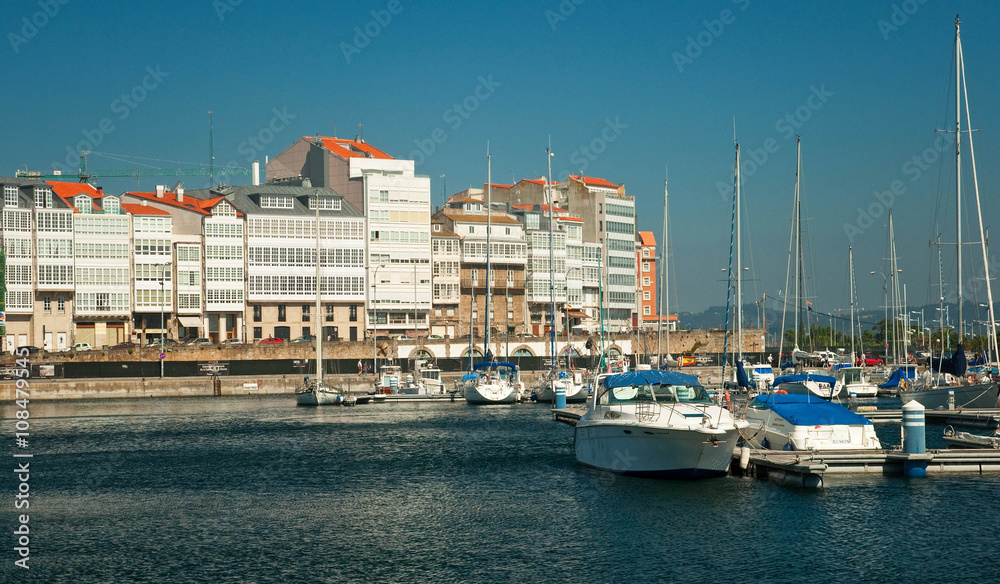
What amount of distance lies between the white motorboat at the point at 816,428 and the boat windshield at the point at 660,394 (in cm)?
358

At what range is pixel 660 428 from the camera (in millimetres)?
35812

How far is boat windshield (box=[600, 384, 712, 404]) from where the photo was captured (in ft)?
123

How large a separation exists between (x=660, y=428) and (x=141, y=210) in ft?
294

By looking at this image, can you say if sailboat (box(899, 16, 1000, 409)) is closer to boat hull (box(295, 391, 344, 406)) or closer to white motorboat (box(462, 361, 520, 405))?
white motorboat (box(462, 361, 520, 405))

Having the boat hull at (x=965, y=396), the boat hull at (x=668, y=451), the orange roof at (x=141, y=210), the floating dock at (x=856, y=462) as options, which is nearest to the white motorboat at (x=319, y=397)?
the orange roof at (x=141, y=210)

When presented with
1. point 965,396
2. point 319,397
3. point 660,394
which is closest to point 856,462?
point 660,394

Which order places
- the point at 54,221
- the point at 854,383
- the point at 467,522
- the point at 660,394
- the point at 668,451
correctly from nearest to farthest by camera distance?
the point at 467,522
the point at 668,451
the point at 660,394
the point at 854,383
the point at 54,221

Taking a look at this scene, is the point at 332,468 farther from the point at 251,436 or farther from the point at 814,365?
the point at 814,365

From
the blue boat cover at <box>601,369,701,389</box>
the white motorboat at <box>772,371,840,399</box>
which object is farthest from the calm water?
the white motorboat at <box>772,371,840,399</box>

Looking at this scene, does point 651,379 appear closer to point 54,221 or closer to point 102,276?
point 102,276

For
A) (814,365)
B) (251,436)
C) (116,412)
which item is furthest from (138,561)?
(814,365)

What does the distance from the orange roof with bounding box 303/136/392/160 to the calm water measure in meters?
81.2

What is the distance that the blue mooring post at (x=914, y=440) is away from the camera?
119ft

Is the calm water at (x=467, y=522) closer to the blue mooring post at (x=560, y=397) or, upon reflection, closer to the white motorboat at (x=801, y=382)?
the white motorboat at (x=801, y=382)
